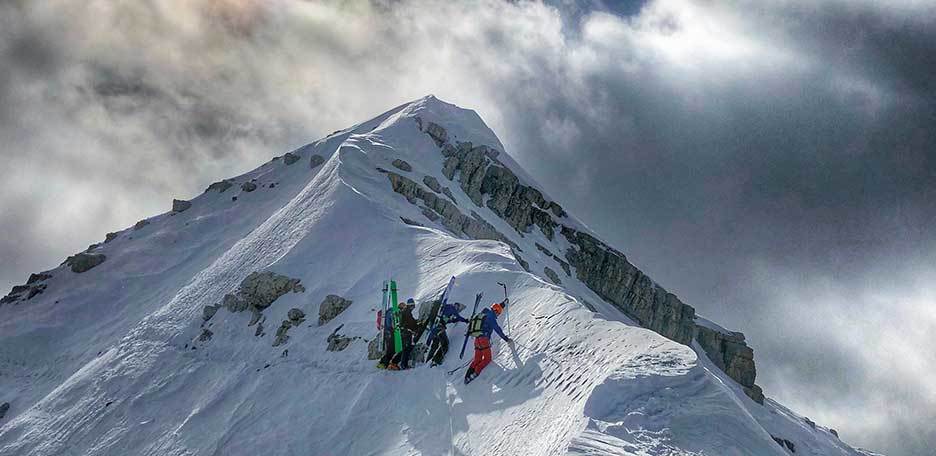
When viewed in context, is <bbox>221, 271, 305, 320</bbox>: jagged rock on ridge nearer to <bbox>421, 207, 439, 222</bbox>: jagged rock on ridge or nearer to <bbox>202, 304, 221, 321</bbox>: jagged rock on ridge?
<bbox>202, 304, 221, 321</bbox>: jagged rock on ridge

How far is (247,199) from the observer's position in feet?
192

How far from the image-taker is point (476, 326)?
18828 mm

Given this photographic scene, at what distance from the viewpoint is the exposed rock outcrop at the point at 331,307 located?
87.6 ft

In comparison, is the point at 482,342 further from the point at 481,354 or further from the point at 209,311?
the point at 209,311

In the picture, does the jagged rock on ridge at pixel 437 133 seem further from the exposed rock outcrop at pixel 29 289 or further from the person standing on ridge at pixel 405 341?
the person standing on ridge at pixel 405 341

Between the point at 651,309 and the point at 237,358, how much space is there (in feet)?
156

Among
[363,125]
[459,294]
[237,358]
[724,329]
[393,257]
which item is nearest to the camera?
[459,294]

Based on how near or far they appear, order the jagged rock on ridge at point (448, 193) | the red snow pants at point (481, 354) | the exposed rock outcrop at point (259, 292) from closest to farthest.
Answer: the red snow pants at point (481, 354) → the exposed rock outcrop at point (259, 292) → the jagged rock on ridge at point (448, 193)

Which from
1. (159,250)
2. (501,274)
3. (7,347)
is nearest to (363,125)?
(159,250)

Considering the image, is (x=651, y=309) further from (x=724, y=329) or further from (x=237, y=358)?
(x=237, y=358)

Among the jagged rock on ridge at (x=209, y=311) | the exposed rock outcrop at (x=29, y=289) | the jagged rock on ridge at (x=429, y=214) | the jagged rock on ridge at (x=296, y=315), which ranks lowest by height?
the exposed rock outcrop at (x=29, y=289)

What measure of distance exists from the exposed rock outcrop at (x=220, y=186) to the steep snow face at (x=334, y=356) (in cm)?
763

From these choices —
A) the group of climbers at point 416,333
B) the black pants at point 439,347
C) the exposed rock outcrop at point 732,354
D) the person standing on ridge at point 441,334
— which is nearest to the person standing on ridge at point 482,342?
the group of climbers at point 416,333

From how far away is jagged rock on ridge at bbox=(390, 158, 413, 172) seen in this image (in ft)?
171
